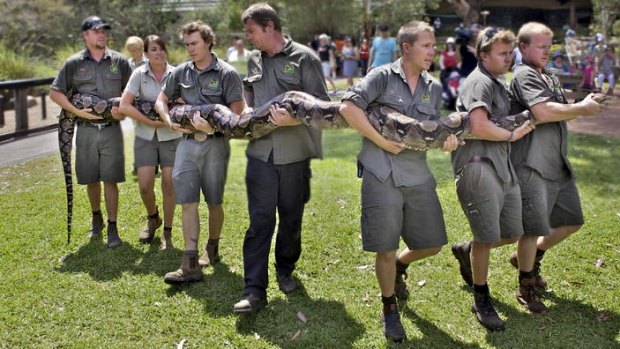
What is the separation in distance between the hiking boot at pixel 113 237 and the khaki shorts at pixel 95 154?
475mm

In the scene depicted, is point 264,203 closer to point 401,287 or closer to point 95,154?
point 401,287

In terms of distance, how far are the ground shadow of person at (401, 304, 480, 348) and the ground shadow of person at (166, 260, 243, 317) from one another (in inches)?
55.7

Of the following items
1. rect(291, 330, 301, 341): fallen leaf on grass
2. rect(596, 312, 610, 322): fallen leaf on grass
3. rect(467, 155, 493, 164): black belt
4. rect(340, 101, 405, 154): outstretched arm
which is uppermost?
rect(340, 101, 405, 154): outstretched arm

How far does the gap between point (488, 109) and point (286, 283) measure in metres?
2.22

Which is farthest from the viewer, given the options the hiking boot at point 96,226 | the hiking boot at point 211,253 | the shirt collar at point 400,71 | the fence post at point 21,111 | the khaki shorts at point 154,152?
the fence post at point 21,111

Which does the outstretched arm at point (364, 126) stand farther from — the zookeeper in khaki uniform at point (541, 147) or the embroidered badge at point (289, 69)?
the zookeeper in khaki uniform at point (541, 147)

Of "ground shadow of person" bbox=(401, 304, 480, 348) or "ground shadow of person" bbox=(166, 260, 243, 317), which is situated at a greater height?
"ground shadow of person" bbox=(166, 260, 243, 317)

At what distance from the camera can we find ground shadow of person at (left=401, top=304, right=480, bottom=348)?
4.14 metres

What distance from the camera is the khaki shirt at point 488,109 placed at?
13.6 feet

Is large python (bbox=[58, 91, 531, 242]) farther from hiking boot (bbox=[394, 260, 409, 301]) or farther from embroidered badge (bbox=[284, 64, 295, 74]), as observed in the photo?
hiking boot (bbox=[394, 260, 409, 301])

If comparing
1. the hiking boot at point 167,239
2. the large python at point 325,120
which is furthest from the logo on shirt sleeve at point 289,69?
the hiking boot at point 167,239

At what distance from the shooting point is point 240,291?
16.5 ft

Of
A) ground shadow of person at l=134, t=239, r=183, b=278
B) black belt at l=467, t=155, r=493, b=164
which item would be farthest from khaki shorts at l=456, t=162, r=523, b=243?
ground shadow of person at l=134, t=239, r=183, b=278

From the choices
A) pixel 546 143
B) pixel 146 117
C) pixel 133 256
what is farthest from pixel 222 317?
pixel 546 143
